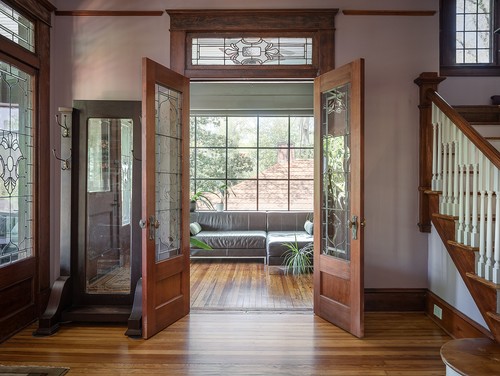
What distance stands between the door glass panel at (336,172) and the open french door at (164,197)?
1.35 meters

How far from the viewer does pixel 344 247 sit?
3.30 metres

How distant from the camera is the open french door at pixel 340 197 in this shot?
3.05 meters

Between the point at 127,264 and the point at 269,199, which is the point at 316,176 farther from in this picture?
the point at 269,199

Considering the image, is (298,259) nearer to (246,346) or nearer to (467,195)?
(246,346)

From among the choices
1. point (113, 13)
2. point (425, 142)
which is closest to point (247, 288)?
point (425, 142)

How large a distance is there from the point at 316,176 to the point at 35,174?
2657 mm

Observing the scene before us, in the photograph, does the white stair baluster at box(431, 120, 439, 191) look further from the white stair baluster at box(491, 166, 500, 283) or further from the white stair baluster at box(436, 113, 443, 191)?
the white stair baluster at box(491, 166, 500, 283)

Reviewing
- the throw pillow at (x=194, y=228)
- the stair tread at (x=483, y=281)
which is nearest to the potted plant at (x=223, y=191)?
the throw pillow at (x=194, y=228)

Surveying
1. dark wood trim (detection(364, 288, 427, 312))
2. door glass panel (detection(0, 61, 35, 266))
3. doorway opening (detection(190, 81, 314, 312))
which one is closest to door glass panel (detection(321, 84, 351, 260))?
dark wood trim (detection(364, 288, 427, 312))

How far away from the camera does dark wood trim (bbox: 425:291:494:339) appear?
9.02 feet

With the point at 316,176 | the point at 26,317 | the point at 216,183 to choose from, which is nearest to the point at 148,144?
the point at 316,176

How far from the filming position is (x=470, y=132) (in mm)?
2668

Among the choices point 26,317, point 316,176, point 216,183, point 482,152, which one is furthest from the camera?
point 216,183

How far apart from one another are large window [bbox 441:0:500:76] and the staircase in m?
1.19
